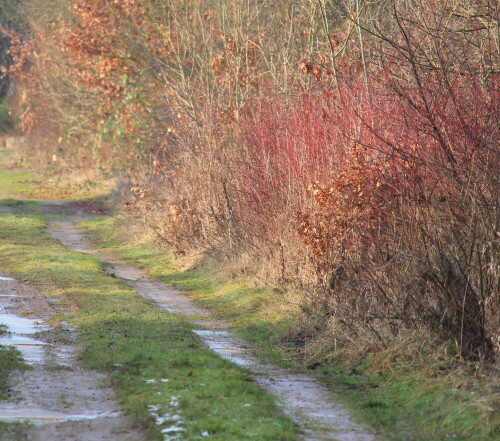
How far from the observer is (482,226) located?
8.70 meters

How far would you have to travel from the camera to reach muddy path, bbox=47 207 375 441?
6.84 meters

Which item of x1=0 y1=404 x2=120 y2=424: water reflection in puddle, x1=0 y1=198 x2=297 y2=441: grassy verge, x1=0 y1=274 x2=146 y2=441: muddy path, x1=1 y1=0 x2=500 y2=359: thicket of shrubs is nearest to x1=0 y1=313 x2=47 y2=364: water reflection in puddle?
x1=0 y1=274 x2=146 y2=441: muddy path

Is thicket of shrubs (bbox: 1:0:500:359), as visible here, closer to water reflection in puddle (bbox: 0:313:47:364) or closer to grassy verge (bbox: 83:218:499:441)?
grassy verge (bbox: 83:218:499:441)

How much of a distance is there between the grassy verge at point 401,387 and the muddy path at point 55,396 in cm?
213

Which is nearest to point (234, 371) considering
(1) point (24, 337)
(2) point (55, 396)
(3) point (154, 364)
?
(3) point (154, 364)

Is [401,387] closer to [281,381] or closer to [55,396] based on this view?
[281,381]

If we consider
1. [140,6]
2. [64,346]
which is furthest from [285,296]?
[140,6]

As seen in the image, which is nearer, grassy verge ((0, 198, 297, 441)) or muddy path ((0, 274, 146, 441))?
muddy path ((0, 274, 146, 441))

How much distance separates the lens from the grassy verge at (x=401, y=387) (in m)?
6.76

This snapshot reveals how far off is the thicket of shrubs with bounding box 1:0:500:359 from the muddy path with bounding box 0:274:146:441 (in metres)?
2.96

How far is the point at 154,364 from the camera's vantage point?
8.89 m

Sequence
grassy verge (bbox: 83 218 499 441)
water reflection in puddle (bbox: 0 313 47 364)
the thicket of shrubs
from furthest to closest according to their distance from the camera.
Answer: water reflection in puddle (bbox: 0 313 47 364)
the thicket of shrubs
grassy verge (bbox: 83 218 499 441)

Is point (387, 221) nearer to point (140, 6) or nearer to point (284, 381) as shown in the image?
point (284, 381)

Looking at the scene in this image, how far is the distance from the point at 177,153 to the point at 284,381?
1147 centimetres
